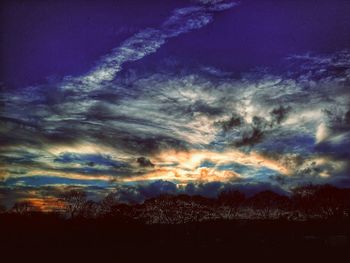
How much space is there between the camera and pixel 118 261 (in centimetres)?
5850

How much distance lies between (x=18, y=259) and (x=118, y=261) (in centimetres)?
1732

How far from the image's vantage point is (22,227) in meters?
110

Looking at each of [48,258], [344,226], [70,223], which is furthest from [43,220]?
[344,226]

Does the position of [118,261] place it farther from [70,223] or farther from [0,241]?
[70,223]

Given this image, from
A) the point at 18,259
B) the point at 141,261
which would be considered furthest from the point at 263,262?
the point at 18,259

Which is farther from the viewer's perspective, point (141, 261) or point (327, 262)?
point (141, 261)

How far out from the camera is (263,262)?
55.9 metres

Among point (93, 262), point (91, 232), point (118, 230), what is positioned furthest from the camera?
point (118, 230)

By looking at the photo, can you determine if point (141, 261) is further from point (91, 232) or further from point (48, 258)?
point (91, 232)

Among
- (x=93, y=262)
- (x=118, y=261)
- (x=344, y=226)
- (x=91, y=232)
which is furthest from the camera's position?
(x=344, y=226)

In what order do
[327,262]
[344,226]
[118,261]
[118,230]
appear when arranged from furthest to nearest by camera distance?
[344,226], [118,230], [118,261], [327,262]

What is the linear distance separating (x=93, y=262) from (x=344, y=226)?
14247 cm

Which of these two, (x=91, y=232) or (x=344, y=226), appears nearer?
(x=91, y=232)

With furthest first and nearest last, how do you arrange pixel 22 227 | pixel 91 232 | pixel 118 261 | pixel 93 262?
pixel 91 232
pixel 22 227
pixel 118 261
pixel 93 262
